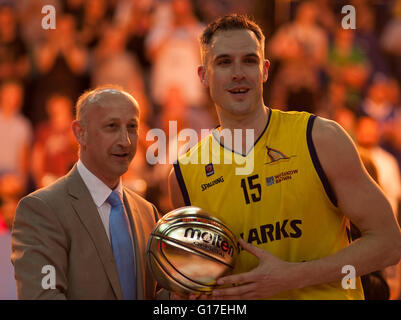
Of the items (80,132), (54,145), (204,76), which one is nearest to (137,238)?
(80,132)

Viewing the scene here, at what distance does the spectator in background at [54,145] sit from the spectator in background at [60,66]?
16 cm

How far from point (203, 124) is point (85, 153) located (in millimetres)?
4311

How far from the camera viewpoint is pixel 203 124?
7.25 metres

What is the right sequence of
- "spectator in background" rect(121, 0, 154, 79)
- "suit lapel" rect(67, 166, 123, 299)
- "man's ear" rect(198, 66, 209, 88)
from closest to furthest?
"suit lapel" rect(67, 166, 123, 299) < "man's ear" rect(198, 66, 209, 88) < "spectator in background" rect(121, 0, 154, 79)

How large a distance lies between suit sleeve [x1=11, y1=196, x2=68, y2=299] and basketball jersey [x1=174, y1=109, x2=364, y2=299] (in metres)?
0.79

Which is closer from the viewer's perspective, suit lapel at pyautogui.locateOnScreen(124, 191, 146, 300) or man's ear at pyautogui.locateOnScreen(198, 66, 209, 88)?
suit lapel at pyautogui.locateOnScreen(124, 191, 146, 300)

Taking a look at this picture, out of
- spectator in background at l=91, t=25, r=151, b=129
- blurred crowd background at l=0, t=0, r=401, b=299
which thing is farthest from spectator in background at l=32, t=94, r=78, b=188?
spectator in background at l=91, t=25, r=151, b=129

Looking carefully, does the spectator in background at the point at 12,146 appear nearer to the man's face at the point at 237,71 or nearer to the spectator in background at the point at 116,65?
A: the spectator in background at the point at 116,65

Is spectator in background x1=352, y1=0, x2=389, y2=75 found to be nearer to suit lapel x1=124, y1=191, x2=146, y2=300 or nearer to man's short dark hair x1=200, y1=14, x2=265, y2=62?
man's short dark hair x1=200, y1=14, x2=265, y2=62

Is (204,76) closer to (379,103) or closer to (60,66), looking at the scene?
(60,66)

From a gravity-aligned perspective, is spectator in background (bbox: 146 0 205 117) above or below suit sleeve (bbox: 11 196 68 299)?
above

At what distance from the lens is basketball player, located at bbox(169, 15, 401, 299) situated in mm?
2695

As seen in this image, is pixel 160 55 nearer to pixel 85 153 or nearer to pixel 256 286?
pixel 85 153

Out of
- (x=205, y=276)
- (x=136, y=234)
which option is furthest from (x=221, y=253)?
(x=136, y=234)
